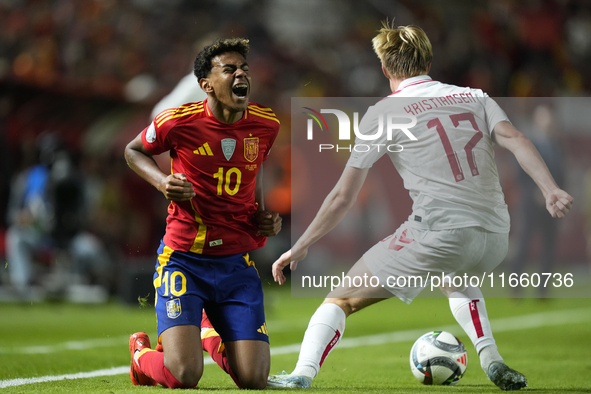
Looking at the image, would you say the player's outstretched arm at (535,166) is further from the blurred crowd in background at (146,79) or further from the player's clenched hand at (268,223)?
the blurred crowd in background at (146,79)

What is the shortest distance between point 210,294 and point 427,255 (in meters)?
1.23

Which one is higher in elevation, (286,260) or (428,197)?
(428,197)

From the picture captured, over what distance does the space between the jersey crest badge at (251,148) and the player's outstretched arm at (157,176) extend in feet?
1.62

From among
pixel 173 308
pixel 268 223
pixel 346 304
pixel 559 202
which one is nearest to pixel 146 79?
pixel 268 223

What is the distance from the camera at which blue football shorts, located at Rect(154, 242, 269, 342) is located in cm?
409

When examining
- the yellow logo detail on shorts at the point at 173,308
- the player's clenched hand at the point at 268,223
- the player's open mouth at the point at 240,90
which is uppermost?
the player's open mouth at the point at 240,90

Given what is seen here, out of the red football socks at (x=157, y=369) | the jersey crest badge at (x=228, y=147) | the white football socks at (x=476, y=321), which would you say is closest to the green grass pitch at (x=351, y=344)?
the red football socks at (x=157, y=369)

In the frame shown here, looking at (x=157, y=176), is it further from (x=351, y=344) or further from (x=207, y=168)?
(x=351, y=344)

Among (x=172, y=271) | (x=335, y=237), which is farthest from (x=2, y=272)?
(x=172, y=271)

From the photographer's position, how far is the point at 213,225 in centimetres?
418

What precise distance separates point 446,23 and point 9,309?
12.1m

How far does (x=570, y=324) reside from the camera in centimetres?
803

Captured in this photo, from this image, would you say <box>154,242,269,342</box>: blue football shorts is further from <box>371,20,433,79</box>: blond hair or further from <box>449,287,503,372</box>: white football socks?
<box>371,20,433,79</box>: blond hair

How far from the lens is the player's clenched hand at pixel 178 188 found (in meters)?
3.78
